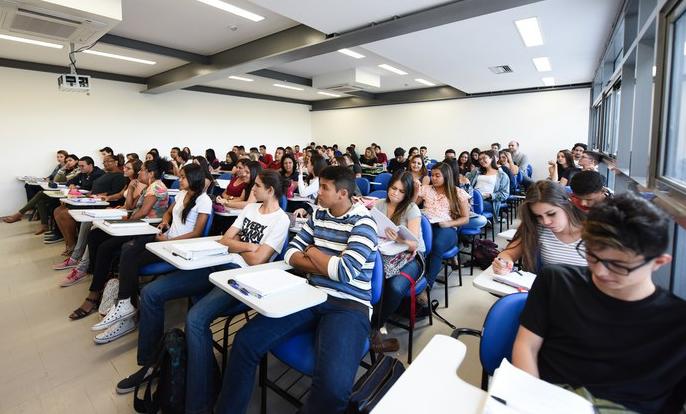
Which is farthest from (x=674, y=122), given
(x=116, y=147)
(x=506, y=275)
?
(x=116, y=147)

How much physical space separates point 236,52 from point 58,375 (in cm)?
564

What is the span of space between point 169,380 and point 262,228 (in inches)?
38.4

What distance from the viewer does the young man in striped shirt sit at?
1.42 metres

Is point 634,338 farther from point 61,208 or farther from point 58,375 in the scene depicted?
point 61,208

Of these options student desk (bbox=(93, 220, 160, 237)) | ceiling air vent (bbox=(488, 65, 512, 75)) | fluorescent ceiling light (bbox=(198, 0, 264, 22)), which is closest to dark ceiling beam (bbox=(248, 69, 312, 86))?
fluorescent ceiling light (bbox=(198, 0, 264, 22))

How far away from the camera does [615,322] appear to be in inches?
38.5

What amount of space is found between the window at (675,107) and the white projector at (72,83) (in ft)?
20.4

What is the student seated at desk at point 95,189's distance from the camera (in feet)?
14.9

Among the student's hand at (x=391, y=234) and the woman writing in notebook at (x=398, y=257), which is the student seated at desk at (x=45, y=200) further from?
the student's hand at (x=391, y=234)

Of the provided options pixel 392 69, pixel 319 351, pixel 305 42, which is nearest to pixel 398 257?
pixel 319 351

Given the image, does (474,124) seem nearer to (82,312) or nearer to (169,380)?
(82,312)

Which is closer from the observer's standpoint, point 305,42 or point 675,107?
point 675,107

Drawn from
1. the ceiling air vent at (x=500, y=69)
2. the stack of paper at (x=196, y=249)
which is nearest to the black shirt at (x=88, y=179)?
the stack of paper at (x=196, y=249)

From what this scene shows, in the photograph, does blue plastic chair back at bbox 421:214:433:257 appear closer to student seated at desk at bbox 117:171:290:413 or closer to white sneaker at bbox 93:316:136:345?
student seated at desk at bbox 117:171:290:413
